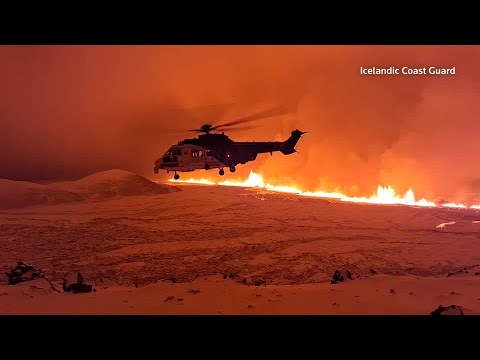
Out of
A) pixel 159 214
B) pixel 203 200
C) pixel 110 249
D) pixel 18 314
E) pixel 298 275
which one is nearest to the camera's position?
pixel 18 314

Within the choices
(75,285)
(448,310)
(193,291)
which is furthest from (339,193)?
(75,285)

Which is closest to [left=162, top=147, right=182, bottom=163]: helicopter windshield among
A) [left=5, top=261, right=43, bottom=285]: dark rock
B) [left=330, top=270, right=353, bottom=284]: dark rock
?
[left=5, top=261, right=43, bottom=285]: dark rock

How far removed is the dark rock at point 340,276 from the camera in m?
7.98

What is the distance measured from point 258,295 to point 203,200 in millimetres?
5807

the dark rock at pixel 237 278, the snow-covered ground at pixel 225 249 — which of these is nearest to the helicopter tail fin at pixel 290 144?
the snow-covered ground at pixel 225 249

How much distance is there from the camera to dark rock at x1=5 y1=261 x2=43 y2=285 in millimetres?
7578

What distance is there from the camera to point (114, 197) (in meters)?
12.6

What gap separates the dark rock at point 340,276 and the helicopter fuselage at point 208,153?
491 centimetres

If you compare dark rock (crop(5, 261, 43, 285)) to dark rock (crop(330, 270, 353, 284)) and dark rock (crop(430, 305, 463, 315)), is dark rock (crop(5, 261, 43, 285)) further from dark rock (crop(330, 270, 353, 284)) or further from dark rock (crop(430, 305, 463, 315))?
dark rock (crop(430, 305, 463, 315))

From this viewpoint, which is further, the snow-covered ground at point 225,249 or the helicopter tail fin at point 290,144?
the helicopter tail fin at point 290,144

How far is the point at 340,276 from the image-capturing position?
802cm

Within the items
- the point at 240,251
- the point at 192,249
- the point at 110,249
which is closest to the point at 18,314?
the point at 110,249

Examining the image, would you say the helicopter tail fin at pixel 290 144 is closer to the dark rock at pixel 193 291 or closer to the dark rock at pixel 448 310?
the dark rock at pixel 193 291

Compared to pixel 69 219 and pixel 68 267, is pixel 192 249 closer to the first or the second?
pixel 68 267
